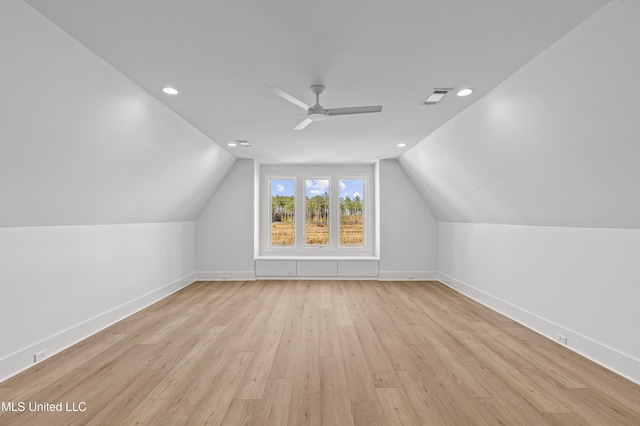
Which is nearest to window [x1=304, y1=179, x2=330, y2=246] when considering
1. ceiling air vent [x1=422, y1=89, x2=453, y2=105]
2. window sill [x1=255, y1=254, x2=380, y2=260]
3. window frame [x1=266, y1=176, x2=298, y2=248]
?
window frame [x1=266, y1=176, x2=298, y2=248]

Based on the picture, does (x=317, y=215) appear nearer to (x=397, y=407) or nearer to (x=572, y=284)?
(x=572, y=284)

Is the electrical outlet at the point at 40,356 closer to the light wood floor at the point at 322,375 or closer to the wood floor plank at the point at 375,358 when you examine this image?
the light wood floor at the point at 322,375

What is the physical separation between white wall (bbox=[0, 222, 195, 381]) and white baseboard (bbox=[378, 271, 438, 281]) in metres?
4.43

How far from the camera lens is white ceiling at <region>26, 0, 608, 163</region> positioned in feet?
6.33

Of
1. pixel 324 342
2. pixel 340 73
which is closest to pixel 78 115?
pixel 340 73

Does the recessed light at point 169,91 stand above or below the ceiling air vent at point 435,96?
below

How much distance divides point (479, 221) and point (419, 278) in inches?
83.2

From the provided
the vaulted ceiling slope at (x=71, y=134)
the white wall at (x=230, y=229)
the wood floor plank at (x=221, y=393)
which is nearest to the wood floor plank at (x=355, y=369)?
the wood floor plank at (x=221, y=393)

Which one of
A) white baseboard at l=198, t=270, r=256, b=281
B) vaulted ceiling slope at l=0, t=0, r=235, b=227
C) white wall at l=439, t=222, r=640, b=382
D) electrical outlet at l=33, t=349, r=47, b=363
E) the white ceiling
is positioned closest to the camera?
the white ceiling

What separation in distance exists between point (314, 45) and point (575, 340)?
3.82m

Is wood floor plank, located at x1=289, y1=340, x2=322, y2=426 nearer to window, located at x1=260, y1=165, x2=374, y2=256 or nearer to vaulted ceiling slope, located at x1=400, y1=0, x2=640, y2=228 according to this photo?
vaulted ceiling slope, located at x1=400, y1=0, x2=640, y2=228

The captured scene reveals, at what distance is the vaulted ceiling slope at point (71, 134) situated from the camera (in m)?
2.05

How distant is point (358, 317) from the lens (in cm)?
430

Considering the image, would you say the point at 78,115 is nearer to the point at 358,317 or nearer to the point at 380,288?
the point at 358,317
